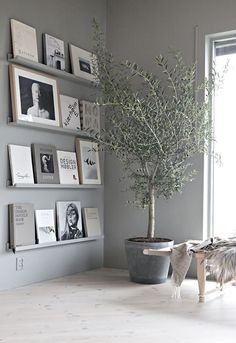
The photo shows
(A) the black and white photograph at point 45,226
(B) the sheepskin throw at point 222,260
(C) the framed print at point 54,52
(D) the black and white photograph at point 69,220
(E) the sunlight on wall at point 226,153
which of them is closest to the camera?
(B) the sheepskin throw at point 222,260

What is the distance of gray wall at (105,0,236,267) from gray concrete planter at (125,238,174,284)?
19.5 inches

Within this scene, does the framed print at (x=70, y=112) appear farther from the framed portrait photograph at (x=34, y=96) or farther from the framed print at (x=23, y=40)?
the framed print at (x=23, y=40)

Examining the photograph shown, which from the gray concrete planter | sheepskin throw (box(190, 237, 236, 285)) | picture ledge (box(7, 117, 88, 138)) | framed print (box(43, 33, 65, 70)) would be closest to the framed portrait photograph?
picture ledge (box(7, 117, 88, 138))

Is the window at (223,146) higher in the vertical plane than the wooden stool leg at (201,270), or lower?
higher

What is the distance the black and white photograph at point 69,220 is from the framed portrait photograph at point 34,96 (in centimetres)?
80

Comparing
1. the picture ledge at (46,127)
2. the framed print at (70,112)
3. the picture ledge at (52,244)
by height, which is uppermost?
the framed print at (70,112)

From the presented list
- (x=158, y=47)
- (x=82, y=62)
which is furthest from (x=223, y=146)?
(x=82, y=62)

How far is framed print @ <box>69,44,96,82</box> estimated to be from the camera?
4.58 m

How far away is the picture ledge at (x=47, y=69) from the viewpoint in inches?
153

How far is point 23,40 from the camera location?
13.0 feet

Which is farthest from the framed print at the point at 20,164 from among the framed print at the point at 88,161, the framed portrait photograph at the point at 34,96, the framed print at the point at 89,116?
the framed print at the point at 89,116

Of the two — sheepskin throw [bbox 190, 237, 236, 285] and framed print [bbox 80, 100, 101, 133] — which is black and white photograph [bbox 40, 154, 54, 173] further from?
sheepskin throw [bbox 190, 237, 236, 285]

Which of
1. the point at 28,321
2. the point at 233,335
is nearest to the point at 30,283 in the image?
the point at 28,321

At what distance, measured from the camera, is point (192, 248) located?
3639mm
